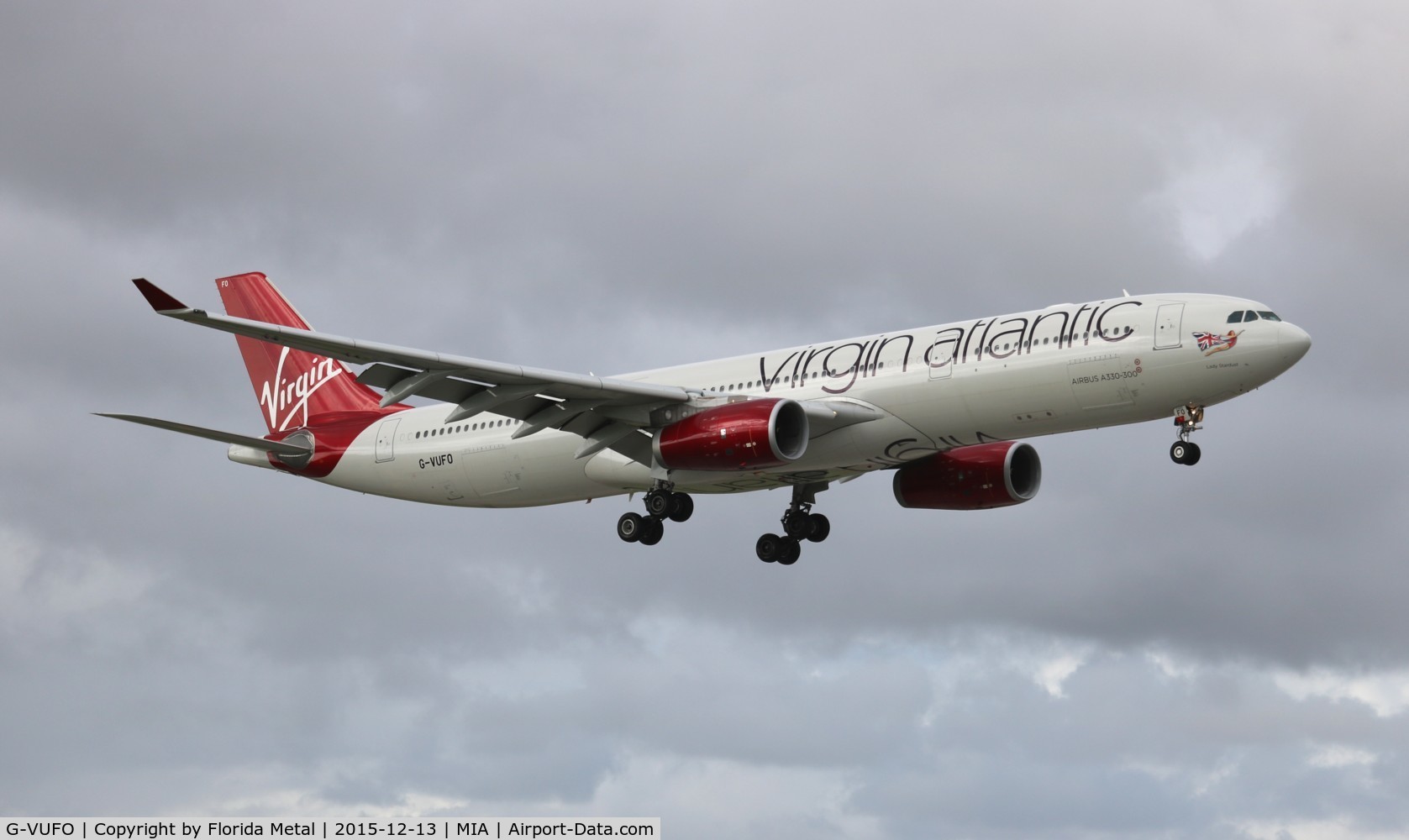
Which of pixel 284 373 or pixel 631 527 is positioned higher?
pixel 284 373

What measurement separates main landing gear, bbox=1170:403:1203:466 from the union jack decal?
147cm

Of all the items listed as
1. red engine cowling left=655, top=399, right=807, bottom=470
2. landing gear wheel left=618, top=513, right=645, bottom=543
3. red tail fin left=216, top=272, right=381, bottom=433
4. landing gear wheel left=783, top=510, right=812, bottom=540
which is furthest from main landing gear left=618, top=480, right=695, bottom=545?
red tail fin left=216, top=272, right=381, bottom=433

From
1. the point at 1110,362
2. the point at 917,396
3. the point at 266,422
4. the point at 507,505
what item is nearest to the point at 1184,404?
the point at 1110,362

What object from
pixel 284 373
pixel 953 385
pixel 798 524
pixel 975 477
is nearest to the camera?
pixel 953 385

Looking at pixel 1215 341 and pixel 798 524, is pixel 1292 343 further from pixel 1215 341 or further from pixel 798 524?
pixel 798 524

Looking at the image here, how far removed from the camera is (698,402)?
148 ft

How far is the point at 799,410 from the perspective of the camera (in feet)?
143

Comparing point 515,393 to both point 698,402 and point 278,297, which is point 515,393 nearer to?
point 698,402

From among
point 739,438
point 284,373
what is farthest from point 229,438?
point 739,438

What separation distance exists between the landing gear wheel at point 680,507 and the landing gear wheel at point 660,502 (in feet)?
0.28

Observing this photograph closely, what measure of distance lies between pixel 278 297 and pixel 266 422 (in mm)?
4389

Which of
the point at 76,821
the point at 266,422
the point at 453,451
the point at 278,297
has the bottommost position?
the point at 76,821

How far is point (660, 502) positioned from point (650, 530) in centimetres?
136

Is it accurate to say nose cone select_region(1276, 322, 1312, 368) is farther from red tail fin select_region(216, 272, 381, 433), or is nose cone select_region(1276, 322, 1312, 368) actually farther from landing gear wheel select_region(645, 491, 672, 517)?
red tail fin select_region(216, 272, 381, 433)
